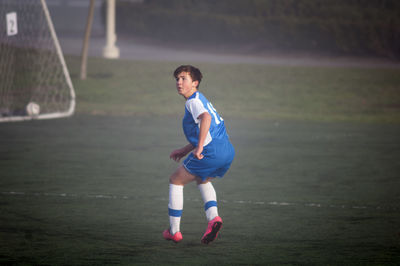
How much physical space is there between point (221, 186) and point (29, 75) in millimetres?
13013

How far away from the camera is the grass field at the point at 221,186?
6.05 m

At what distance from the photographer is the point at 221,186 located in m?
9.16

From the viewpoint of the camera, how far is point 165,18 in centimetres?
3428

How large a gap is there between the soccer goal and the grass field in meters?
0.59

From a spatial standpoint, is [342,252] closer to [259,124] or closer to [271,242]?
[271,242]

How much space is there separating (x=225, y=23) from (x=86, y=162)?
22.1m

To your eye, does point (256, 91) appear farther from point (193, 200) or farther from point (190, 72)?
point (190, 72)

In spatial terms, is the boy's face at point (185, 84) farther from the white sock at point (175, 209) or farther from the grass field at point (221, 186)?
the grass field at point (221, 186)

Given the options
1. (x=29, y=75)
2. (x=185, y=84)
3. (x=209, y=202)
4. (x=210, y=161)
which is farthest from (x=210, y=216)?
(x=29, y=75)

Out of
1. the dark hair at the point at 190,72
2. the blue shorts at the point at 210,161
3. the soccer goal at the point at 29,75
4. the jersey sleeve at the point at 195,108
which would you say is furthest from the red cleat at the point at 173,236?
the soccer goal at the point at 29,75

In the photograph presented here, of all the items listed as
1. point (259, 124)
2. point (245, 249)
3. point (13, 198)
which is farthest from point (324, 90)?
point (245, 249)

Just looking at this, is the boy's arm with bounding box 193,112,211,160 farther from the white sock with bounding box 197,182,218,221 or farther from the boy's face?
the white sock with bounding box 197,182,218,221

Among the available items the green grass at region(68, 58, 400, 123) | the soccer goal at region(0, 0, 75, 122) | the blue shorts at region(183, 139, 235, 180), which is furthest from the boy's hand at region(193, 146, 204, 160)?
the green grass at region(68, 58, 400, 123)

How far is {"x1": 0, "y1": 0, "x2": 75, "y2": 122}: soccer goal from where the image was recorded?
635 inches
